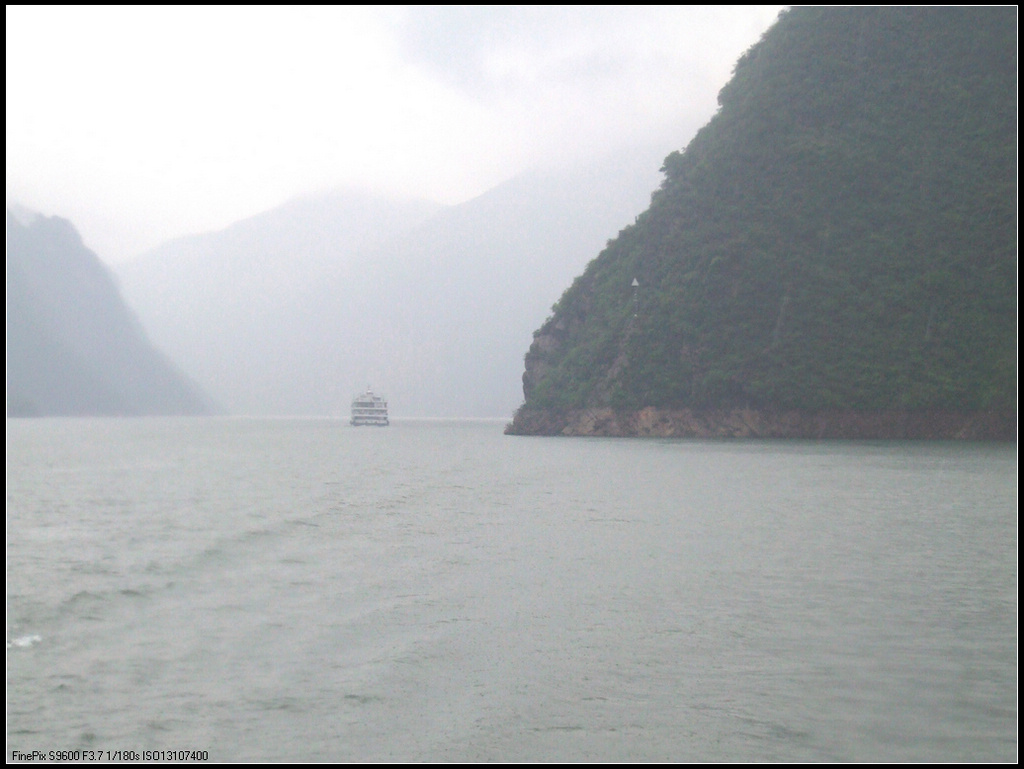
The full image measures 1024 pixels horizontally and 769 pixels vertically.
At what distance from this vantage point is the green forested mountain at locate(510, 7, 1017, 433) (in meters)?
88.7

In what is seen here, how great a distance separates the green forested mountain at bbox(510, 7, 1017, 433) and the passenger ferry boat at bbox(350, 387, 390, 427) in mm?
60062

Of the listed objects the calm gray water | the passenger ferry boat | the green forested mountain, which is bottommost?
the calm gray water

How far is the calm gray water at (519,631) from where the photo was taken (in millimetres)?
9383

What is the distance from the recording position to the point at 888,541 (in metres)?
21.8

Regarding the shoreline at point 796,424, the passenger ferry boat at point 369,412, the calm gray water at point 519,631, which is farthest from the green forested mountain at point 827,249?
the calm gray water at point 519,631

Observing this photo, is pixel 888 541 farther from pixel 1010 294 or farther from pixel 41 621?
pixel 1010 294

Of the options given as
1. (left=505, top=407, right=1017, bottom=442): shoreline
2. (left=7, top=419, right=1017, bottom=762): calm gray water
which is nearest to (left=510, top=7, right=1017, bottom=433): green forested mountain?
(left=505, top=407, right=1017, bottom=442): shoreline

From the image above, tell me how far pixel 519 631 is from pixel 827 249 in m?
89.3

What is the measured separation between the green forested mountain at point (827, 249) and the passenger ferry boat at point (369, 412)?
6006 centimetres

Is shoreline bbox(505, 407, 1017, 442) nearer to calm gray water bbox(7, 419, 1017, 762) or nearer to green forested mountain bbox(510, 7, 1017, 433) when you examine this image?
green forested mountain bbox(510, 7, 1017, 433)

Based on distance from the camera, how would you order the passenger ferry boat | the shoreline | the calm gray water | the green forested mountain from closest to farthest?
the calm gray water, the shoreline, the green forested mountain, the passenger ferry boat

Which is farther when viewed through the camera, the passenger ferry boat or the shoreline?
the passenger ferry boat

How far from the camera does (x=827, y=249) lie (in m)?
95.4

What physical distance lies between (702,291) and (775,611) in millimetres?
86153
